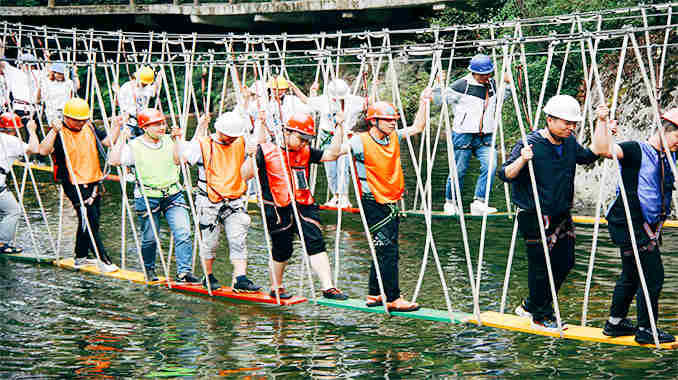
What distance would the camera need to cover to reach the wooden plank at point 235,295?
8.33m

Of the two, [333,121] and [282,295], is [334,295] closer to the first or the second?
[282,295]

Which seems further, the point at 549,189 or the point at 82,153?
the point at 82,153

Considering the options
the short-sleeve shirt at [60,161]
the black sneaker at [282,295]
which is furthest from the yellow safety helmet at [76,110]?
the black sneaker at [282,295]

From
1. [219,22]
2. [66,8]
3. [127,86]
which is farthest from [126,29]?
[127,86]

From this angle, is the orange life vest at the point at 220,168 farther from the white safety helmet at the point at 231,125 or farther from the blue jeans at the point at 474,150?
the blue jeans at the point at 474,150

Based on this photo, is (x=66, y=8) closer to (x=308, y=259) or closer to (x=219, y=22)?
(x=219, y=22)

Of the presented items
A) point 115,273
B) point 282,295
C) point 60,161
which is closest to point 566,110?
point 282,295

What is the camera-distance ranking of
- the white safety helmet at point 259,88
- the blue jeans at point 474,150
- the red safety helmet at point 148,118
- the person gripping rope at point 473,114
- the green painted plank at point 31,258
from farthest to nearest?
1. the blue jeans at point 474,150
2. the person gripping rope at point 473,114
3. the green painted plank at point 31,258
4. the red safety helmet at point 148,118
5. the white safety helmet at point 259,88

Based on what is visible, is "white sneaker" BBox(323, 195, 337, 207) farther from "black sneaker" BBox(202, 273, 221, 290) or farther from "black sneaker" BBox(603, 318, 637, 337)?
"black sneaker" BBox(603, 318, 637, 337)

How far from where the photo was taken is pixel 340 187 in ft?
29.8

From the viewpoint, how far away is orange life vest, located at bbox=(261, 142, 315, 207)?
8133 millimetres

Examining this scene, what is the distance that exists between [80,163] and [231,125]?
220 cm

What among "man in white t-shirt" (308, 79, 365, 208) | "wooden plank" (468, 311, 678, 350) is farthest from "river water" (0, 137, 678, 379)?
"man in white t-shirt" (308, 79, 365, 208)

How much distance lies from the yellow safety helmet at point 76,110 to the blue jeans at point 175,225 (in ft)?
3.87
